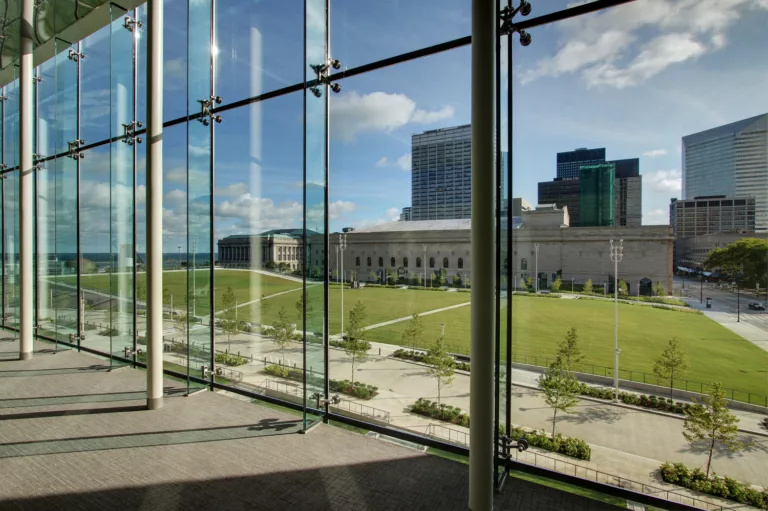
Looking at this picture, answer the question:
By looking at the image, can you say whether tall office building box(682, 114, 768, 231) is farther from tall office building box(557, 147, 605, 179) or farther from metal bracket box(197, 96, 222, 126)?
metal bracket box(197, 96, 222, 126)

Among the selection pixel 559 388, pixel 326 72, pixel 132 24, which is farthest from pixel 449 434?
pixel 132 24

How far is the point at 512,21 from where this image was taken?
116 inches

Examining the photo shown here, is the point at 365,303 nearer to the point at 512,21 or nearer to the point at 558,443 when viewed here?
the point at 558,443

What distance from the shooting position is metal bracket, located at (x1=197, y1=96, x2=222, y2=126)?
479cm

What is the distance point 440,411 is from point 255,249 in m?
2.87

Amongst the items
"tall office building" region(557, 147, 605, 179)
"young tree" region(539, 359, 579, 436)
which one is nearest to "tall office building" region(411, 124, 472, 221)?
"tall office building" region(557, 147, 605, 179)

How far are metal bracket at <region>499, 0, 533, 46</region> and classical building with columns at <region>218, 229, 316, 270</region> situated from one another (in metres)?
2.79

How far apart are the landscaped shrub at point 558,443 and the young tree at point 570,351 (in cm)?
63

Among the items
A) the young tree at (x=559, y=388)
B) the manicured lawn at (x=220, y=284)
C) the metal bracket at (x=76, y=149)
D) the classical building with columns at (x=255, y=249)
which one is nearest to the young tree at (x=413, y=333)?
the young tree at (x=559, y=388)

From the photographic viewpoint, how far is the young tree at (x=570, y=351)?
3658 mm

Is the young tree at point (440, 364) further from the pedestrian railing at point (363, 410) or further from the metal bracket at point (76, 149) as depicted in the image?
the metal bracket at point (76, 149)

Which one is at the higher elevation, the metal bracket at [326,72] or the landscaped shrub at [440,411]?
the metal bracket at [326,72]

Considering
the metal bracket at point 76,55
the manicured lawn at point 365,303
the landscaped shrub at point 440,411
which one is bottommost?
the landscaped shrub at point 440,411

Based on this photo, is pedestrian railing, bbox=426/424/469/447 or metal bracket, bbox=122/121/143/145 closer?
pedestrian railing, bbox=426/424/469/447
